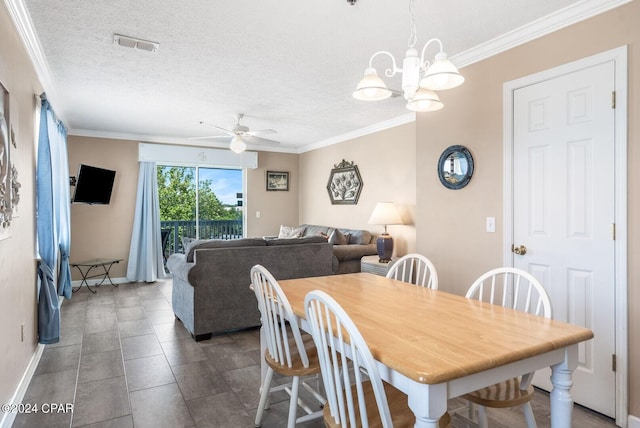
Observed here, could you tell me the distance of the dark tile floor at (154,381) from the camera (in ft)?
7.38

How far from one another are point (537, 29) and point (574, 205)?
1208mm

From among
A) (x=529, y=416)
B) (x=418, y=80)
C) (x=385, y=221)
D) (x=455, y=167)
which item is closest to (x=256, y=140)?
(x=385, y=221)

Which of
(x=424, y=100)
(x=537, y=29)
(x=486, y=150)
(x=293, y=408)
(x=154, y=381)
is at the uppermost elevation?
(x=537, y=29)

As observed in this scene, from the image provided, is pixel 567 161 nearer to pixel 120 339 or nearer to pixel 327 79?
pixel 327 79

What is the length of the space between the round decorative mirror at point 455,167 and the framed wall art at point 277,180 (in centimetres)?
493

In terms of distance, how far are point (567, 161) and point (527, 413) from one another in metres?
1.60

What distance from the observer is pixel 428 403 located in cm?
111

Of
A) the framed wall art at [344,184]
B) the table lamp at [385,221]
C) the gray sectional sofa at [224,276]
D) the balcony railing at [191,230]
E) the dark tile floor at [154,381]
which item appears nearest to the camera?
the dark tile floor at [154,381]

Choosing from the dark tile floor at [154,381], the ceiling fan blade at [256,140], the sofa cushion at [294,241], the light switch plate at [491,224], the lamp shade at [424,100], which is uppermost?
the ceiling fan blade at [256,140]

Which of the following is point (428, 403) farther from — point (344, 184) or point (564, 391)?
point (344, 184)

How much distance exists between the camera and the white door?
2.28 meters

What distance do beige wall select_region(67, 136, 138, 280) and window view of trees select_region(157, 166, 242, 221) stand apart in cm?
55

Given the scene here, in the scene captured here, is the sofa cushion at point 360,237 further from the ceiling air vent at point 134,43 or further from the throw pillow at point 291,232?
the ceiling air vent at point 134,43

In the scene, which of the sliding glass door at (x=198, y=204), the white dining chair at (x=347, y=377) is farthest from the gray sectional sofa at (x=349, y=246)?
the white dining chair at (x=347, y=377)
